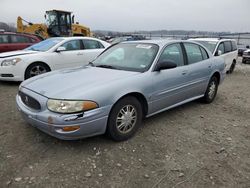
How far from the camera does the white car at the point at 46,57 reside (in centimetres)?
605

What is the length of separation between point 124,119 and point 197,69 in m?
2.12

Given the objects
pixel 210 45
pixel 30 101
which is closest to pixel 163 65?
pixel 30 101

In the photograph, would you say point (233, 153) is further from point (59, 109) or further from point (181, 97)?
point (59, 109)

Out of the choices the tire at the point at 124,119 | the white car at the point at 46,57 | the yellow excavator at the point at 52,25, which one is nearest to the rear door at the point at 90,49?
the white car at the point at 46,57

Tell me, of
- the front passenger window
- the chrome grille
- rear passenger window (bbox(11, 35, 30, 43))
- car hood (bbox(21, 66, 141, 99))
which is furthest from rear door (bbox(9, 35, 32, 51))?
the chrome grille

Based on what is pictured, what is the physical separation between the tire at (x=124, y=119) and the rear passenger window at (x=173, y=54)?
1005 mm

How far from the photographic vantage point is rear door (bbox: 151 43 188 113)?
11.7ft

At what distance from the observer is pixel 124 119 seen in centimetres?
318

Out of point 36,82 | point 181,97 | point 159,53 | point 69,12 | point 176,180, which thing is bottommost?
point 176,180

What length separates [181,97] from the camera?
13.6 ft

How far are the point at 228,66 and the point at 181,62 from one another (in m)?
6.28

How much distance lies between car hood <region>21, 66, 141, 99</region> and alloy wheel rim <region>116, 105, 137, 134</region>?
1.52 ft

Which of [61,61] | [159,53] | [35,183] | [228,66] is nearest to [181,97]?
[159,53]

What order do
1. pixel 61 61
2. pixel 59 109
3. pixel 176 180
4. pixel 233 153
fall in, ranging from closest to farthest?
pixel 176 180, pixel 59 109, pixel 233 153, pixel 61 61
